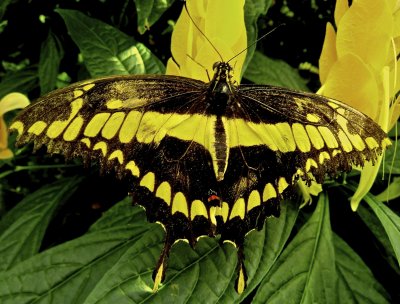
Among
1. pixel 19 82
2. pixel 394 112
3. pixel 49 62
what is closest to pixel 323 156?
pixel 394 112

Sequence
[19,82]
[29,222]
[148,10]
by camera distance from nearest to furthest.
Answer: [148,10] → [29,222] → [19,82]

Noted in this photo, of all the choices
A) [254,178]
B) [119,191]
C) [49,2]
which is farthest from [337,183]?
[49,2]

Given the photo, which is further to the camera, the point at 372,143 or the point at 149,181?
the point at 149,181

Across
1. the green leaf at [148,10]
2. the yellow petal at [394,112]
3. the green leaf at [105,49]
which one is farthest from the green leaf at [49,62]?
the yellow petal at [394,112]

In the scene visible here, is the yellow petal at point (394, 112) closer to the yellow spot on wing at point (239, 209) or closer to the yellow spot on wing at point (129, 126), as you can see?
the yellow spot on wing at point (239, 209)

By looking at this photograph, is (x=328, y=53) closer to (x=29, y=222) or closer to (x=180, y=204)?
(x=180, y=204)

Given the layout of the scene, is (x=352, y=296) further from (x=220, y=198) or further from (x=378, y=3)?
(x=378, y=3)

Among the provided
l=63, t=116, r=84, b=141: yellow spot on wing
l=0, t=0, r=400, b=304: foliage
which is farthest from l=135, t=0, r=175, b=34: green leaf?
l=63, t=116, r=84, b=141: yellow spot on wing
